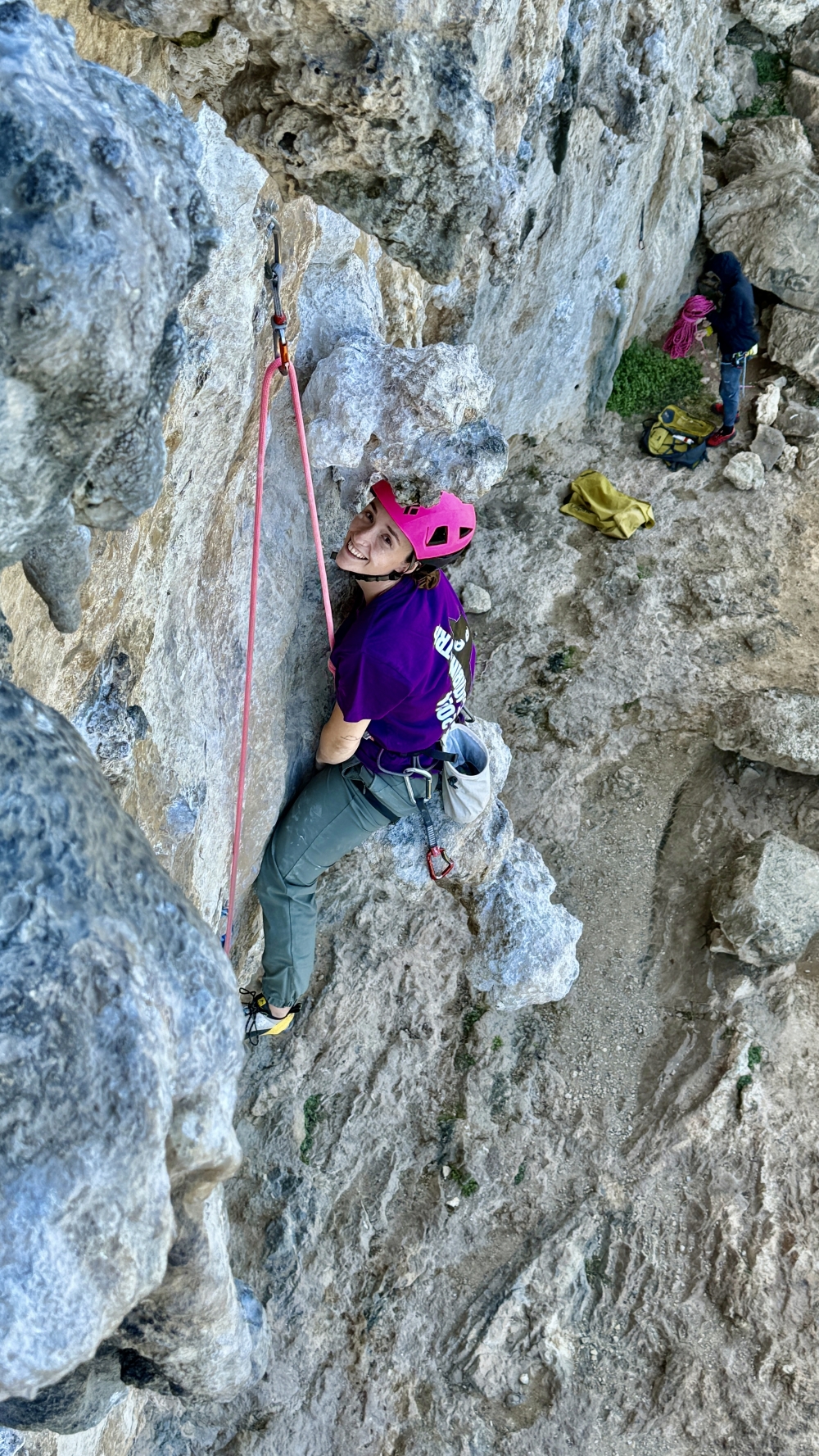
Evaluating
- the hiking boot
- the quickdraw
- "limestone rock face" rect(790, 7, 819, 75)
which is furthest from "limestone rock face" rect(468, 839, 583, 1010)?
"limestone rock face" rect(790, 7, 819, 75)

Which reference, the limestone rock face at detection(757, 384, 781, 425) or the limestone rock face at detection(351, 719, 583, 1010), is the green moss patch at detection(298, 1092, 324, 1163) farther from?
the limestone rock face at detection(757, 384, 781, 425)

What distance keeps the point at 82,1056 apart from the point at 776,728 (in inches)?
212

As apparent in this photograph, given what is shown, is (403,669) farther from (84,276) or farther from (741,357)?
(741,357)

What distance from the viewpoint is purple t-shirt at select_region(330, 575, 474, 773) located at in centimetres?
360

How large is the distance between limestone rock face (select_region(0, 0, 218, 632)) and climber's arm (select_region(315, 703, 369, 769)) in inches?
87.7

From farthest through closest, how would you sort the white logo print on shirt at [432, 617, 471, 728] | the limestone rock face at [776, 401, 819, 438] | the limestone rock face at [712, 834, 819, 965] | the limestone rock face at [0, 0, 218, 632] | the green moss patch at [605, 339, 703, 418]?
the green moss patch at [605, 339, 703, 418]
the limestone rock face at [776, 401, 819, 438]
the limestone rock face at [712, 834, 819, 965]
the white logo print on shirt at [432, 617, 471, 728]
the limestone rock face at [0, 0, 218, 632]

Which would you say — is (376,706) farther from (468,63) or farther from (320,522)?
(468,63)

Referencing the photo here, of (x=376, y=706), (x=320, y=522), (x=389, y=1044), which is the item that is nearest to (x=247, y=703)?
(x=376, y=706)

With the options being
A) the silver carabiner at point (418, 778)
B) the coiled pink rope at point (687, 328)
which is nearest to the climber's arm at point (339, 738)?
the silver carabiner at point (418, 778)

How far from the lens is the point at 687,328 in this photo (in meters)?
8.24

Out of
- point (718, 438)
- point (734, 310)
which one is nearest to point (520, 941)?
point (718, 438)

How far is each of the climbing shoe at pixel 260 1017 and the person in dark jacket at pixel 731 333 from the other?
5684mm

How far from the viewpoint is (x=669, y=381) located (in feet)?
26.8

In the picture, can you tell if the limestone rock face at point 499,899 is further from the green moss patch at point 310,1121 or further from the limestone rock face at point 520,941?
the green moss patch at point 310,1121
